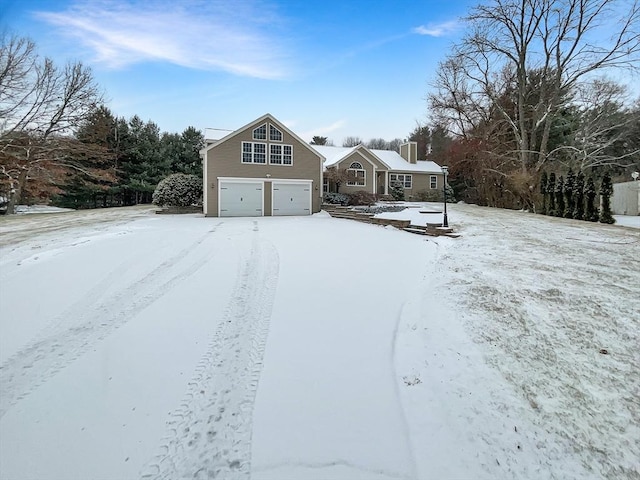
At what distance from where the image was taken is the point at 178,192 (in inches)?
792

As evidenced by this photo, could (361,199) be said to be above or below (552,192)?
below

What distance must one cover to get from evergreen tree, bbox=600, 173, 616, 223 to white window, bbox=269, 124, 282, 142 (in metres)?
14.7

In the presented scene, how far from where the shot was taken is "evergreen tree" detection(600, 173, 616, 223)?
13.7 meters

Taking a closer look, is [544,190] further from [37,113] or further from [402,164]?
[37,113]

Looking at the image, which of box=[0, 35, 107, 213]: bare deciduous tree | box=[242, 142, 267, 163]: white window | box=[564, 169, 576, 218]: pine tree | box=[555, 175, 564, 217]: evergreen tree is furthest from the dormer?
box=[0, 35, 107, 213]: bare deciduous tree

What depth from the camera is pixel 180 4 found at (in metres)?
9.06

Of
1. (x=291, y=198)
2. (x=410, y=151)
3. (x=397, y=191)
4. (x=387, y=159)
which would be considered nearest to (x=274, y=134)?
(x=291, y=198)

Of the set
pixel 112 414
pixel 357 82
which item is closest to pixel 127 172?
pixel 357 82

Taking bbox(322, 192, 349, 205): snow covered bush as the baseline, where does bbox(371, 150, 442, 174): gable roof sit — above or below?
above

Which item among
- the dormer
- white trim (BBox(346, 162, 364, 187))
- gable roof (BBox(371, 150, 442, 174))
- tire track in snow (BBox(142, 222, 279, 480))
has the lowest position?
tire track in snow (BBox(142, 222, 279, 480))

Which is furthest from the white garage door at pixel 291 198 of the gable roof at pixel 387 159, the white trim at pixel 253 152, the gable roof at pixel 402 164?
the gable roof at pixel 402 164

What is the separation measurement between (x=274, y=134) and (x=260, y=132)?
77cm

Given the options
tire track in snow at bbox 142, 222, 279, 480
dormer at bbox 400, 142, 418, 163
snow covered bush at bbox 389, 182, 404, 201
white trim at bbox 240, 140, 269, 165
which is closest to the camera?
tire track in snow at bbox 142, 222, 279, 480

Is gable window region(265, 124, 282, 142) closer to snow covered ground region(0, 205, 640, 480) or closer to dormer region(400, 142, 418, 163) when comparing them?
snow covered ground region(0, 205, 640, 480)
